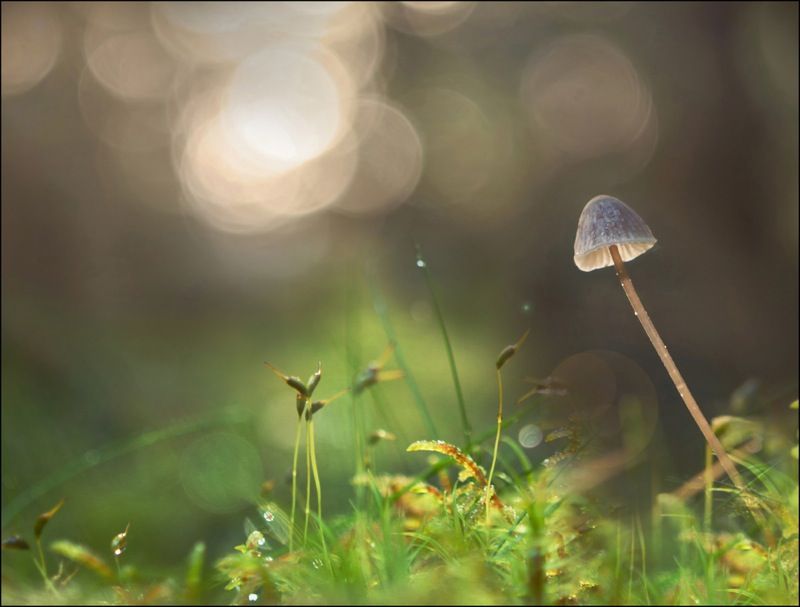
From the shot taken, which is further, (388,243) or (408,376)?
(388,243)

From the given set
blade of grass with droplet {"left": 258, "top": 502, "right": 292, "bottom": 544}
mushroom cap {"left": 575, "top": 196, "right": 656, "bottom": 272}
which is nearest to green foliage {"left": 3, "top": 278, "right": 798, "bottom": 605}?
blade of grass with droplet {"left": 258, "top": 502, "right": 292, "bottom": 544}

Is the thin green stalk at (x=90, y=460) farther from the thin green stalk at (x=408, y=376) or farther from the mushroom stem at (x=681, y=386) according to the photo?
the mushroom stem at (x=681, y=386)

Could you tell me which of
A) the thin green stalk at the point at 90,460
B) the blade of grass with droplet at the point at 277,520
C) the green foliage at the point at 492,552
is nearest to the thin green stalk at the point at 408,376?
the green foliage at the point at 492,552

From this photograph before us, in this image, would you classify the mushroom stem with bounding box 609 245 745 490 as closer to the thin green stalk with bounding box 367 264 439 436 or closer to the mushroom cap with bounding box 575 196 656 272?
the mushroom cap with bounding box 575 196 656 272

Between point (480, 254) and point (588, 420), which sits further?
point (480, 254)

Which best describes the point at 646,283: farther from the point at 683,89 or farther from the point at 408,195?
the point at 408,195

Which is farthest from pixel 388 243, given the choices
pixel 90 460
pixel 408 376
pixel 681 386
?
pixel 681 386

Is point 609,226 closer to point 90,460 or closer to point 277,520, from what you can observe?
point 277,520

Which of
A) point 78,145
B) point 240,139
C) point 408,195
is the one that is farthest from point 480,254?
point 240,139
